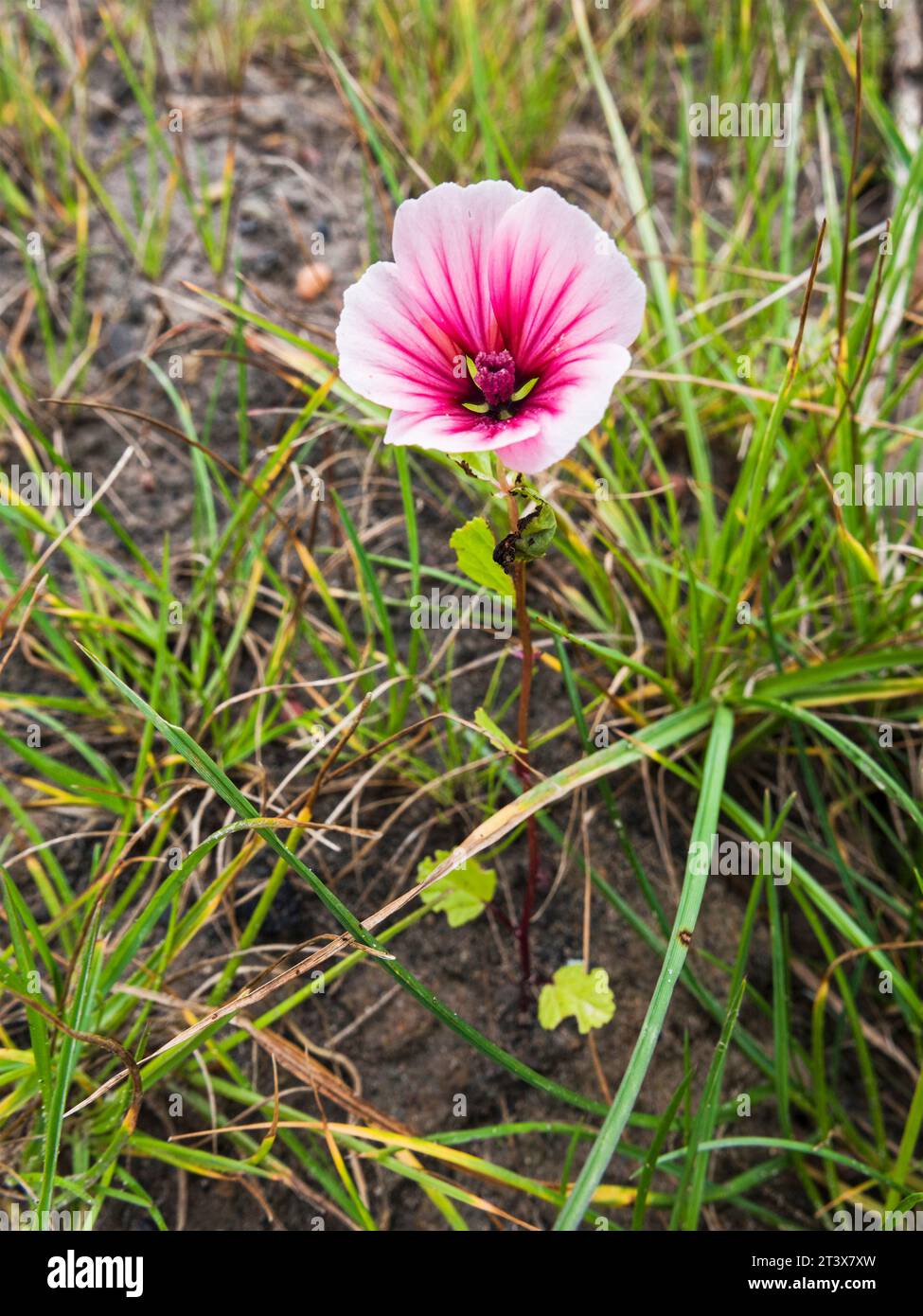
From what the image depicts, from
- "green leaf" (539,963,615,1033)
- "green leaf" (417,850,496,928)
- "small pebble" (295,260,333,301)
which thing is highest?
"small pebble" (295,260,333,301)

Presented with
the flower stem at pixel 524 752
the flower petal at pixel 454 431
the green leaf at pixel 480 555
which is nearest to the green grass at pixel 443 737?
the flower stem at pixel 524 752

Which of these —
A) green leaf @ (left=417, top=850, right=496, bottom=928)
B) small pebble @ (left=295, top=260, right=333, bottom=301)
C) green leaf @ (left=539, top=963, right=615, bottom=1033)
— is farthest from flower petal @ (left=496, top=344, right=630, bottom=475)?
small pebble @ (left=295, top=260, right=333, bottom=301)

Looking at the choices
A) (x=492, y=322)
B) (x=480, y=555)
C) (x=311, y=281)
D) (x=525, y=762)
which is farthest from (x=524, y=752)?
(x=311, y=281)

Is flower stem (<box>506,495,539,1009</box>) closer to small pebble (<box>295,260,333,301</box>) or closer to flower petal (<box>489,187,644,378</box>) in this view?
flower petal (<box>489,187,644,378</box>)

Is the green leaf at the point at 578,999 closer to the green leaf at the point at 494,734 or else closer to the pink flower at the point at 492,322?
the green leaf at the point at 494,734

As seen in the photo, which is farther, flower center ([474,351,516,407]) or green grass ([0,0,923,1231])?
green grass ([0,0,923,1231])
